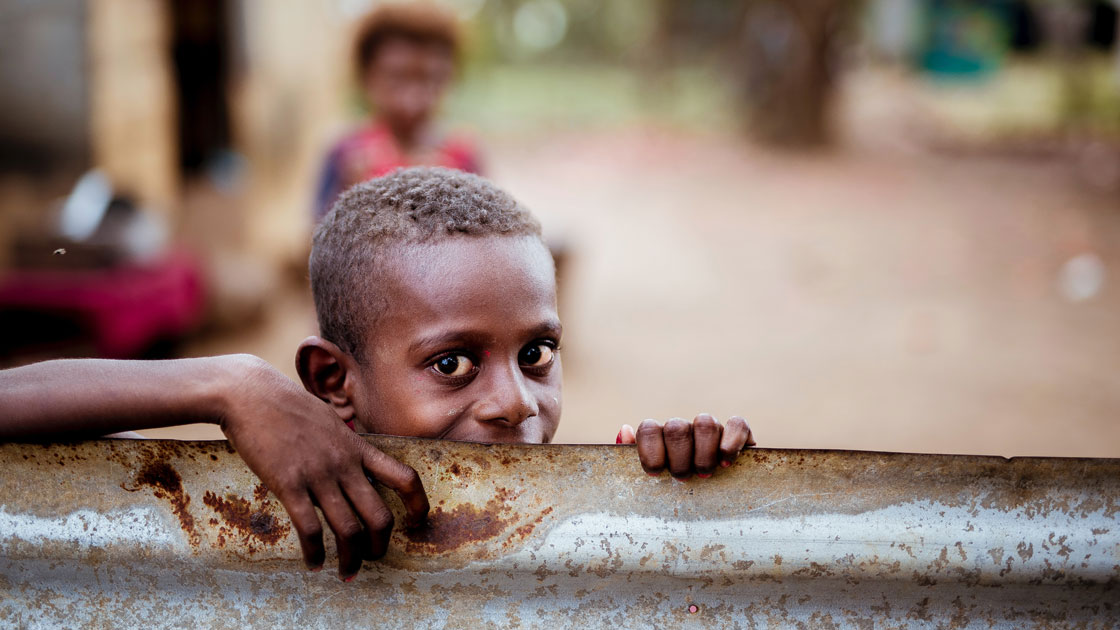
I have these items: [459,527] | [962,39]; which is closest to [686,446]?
[459,527]

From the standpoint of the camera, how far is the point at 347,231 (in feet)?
4.90

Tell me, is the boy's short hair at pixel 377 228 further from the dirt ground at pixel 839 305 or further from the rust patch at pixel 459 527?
the dirt ground at pixel 839 305

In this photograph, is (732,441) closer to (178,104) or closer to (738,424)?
(738,424)

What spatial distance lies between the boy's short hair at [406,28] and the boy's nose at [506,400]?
2.87 metres

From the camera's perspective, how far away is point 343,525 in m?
1.04

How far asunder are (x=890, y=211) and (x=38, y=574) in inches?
402

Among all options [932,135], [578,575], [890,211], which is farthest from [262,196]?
[932,135]

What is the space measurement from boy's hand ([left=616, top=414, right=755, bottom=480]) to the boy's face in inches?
12.2

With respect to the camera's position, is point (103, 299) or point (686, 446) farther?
point (103, 299)

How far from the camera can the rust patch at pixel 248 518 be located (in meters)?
1.09

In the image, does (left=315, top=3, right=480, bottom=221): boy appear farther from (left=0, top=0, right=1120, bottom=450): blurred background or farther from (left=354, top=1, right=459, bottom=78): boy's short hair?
(left=0, top=0, right=1120, bottom=450): blurred background

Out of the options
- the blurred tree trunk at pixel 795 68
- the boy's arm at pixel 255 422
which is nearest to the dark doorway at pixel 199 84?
the blurred tree trunk at pixel 795 68

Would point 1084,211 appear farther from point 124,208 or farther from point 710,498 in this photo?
point 710,498

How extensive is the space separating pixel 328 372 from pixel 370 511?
507 millimetres
